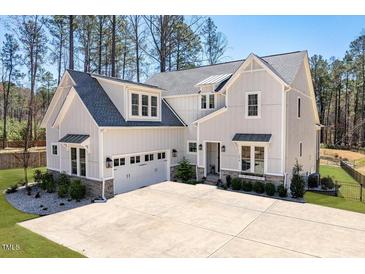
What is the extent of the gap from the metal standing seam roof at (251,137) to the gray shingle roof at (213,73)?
9.98 feet

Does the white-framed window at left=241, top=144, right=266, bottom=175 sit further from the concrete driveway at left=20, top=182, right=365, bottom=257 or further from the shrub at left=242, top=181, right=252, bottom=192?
the concrete driveway at left=20, top=182, right=365, bottom=257

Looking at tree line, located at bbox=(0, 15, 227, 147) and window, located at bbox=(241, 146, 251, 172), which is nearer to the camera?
window, located at bbox=(241, 146, 251, 172)

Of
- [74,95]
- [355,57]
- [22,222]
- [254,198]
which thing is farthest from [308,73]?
[355,57]

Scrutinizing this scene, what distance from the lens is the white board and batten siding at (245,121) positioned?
1288 centimetres

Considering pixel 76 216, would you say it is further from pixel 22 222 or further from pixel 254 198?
pixel 254 198

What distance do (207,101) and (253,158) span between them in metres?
5.00

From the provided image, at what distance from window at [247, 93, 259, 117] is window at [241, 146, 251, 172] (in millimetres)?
1808

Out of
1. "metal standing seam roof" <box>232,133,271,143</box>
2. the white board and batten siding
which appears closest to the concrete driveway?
the white board and batten siding

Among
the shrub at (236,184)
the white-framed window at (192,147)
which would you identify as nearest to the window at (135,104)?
the white-framed window at (192,147)

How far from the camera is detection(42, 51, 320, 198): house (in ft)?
41.8

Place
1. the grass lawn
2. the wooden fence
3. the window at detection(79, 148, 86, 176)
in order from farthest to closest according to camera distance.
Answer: the wooden fence, the window at detection(79, 148, 86, 176), the grass lawn
